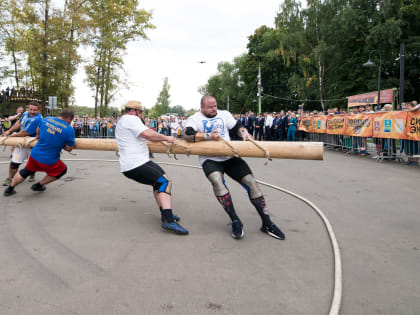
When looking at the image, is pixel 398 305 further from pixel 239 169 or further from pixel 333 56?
pixel 333 56

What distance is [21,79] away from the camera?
30156mm

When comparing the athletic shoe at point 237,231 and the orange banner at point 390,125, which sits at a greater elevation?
the orange banner at point 390,125

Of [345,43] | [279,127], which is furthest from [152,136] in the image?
[345,43]

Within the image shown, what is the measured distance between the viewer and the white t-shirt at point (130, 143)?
14.4 feet

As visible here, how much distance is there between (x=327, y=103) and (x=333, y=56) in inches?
212

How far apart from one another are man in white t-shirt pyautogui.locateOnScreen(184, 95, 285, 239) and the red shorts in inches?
110

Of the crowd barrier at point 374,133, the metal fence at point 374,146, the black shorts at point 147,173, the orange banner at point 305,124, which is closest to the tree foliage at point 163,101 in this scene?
the orange banner at point 305,124

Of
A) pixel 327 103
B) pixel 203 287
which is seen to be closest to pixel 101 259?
pixel 203 287

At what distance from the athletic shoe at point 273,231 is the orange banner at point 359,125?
8.87m

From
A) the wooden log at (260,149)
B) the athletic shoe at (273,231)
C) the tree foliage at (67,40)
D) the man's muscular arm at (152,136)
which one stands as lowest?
the athletic shoe at (273,231)

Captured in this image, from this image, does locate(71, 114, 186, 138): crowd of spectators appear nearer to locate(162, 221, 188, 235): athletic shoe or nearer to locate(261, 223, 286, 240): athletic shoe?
locate(162, 221, 188, 235): athletic shoe

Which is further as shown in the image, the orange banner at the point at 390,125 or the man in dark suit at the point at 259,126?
the man in dark suit at the point at 259,126

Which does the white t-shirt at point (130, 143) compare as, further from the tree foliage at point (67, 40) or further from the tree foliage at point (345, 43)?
the tree foliage at point (345, 43)

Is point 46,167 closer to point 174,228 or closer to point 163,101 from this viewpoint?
point 174,228
